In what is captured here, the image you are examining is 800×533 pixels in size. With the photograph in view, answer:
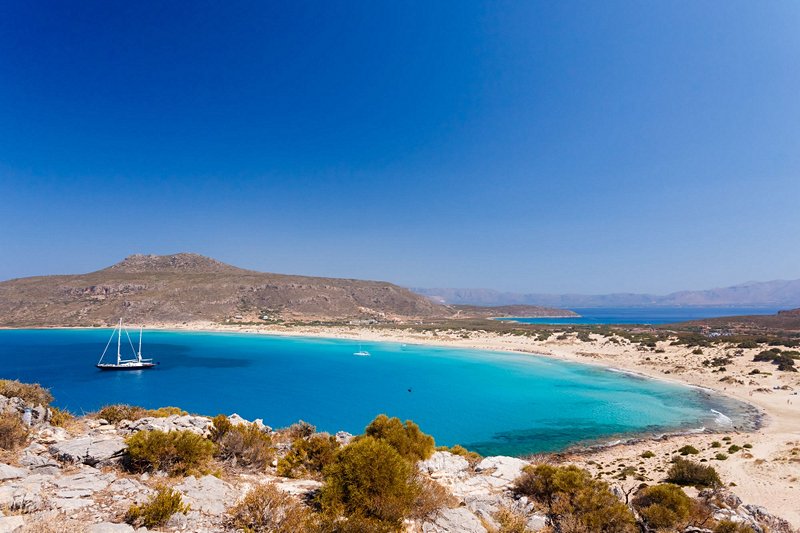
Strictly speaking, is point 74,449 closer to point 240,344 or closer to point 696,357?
point 696,357

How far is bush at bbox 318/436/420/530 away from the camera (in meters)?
6.62

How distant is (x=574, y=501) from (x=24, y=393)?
50.3 feet

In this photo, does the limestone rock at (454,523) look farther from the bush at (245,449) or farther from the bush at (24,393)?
the bush at (24,393)

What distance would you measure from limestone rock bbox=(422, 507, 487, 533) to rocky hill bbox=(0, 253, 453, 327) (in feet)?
385

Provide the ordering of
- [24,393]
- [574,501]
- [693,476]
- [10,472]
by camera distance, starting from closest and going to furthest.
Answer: [10,472] < [574,501] < [24,393] < [693,476]

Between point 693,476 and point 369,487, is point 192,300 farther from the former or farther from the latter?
point 693,476

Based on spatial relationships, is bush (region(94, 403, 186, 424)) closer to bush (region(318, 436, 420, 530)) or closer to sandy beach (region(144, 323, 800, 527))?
bush (region(318, 436, 420, 530))

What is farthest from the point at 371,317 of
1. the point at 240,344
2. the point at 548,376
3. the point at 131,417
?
the point at 131,417

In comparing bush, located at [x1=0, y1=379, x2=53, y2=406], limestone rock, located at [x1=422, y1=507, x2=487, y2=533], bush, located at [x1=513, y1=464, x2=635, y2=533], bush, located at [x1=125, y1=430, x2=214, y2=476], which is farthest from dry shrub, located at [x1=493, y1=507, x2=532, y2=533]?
bush, located at [x1=0, y1=379, x2=53, y2=406]

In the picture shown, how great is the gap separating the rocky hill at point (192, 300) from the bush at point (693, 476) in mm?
115258

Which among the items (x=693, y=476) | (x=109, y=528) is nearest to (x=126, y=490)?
(x=109, y=528)

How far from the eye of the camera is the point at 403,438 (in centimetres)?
1174

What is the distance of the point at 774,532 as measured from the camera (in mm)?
8758

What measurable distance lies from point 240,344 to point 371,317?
190ft
